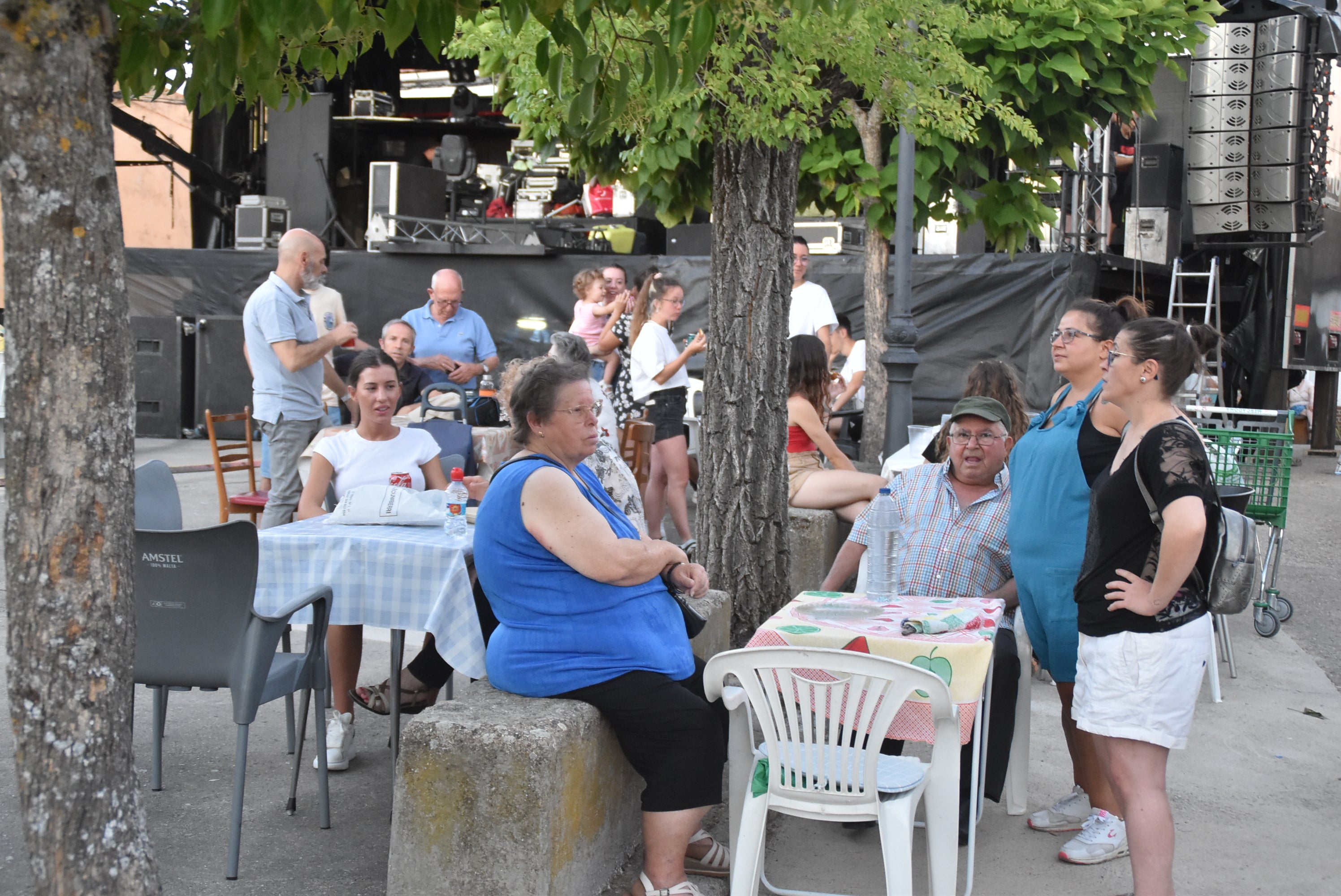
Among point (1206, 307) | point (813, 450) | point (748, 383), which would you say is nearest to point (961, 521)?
point (748, 383)

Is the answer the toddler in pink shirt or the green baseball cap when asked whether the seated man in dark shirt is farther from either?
the green baseball cap

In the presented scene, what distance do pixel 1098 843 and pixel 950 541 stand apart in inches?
42.9

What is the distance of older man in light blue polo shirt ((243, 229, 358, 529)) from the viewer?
607 cm

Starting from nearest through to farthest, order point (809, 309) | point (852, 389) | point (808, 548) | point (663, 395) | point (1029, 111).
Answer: point (808, 548)
point (663, 395)
point (1029, 111)
point (809, 309)
point (852, 389)

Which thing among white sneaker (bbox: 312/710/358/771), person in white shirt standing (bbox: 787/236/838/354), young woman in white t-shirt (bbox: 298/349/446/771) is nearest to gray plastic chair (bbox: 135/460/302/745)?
white sneaker (bbox: 312/710/358/771)

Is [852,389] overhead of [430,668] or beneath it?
overhead

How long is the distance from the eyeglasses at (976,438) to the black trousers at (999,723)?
0.75 m

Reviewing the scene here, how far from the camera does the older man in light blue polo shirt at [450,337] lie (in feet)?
26.1

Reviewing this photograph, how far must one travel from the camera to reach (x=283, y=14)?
2.24m

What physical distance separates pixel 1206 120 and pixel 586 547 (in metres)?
13.7

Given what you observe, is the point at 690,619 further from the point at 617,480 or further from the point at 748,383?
the point at 617,480

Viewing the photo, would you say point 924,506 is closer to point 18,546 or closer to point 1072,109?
point 18,546

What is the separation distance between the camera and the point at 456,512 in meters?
4.17

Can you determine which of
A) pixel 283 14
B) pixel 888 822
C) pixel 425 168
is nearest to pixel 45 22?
pixel 283 14
